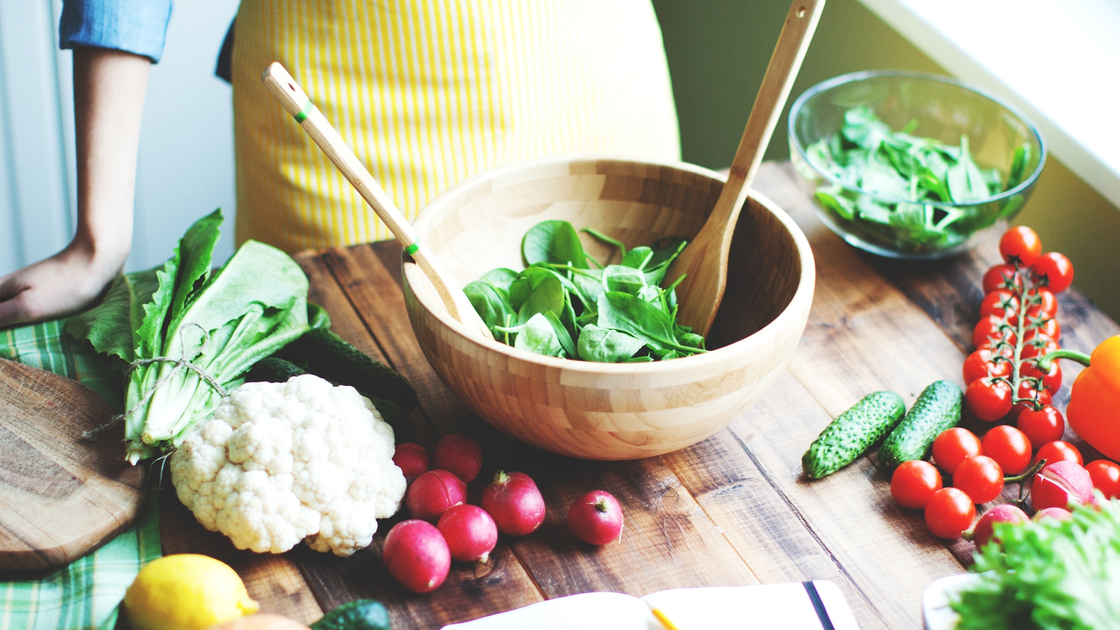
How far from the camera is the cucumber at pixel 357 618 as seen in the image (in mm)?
643

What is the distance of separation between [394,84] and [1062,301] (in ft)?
3.74

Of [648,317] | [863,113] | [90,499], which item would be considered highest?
[863,113]

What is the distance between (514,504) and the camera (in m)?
0.78

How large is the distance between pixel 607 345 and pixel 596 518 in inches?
6.9

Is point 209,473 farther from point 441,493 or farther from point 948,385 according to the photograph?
point 948,385

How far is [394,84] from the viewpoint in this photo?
1310mm

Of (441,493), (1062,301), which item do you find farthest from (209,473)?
(1062,301)

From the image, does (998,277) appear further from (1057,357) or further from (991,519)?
(991,519)

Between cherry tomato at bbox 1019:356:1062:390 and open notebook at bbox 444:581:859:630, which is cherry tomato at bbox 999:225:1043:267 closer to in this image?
cherry tomato at bbox 1019:356:1062:390

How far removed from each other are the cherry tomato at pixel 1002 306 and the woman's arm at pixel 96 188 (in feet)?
4.11

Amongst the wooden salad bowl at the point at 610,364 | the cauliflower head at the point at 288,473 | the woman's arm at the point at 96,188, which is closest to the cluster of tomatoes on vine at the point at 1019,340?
the wooden salad bowl at the point at 610,364

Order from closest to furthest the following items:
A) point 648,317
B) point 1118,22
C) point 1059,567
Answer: point 1059,567
point 648,317
point 1118,22

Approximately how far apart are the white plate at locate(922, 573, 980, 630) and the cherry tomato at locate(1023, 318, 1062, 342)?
0.53 metres

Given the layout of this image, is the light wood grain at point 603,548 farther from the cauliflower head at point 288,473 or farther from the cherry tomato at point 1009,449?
the cherry tomato at point 1009,449
